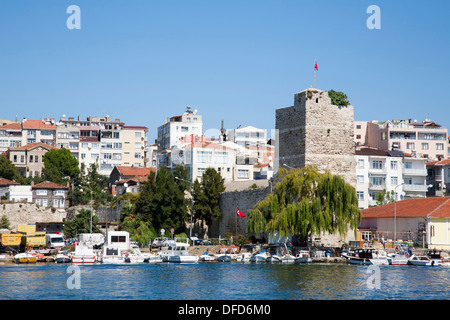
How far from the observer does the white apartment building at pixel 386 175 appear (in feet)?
209

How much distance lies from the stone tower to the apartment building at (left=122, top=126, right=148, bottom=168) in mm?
52086

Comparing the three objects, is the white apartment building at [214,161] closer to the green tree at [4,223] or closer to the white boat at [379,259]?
the green tree at [4,223]

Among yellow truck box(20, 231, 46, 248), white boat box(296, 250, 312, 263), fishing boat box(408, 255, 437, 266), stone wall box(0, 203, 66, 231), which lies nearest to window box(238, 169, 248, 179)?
stone wall box(0, 203, 66, 231)

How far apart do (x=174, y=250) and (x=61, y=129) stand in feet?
190

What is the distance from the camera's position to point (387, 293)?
84.1 feet

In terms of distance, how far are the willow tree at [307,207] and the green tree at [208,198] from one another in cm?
1238

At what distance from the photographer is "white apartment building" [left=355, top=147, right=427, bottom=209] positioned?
63.6 metres

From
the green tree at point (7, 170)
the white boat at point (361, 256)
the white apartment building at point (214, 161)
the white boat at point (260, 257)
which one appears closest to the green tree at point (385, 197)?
the white apartment building at point (214, 161)

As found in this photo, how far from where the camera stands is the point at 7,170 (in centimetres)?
7762

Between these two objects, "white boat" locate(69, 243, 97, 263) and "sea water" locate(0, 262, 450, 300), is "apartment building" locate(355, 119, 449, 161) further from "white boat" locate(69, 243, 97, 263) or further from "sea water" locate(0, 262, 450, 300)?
"white boat" locate(69, 243, 97, 263)

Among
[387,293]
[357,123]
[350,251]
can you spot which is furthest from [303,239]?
[357,123]

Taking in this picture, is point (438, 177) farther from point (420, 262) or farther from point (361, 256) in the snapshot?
point (361, 256)

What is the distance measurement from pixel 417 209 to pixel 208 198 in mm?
16833
